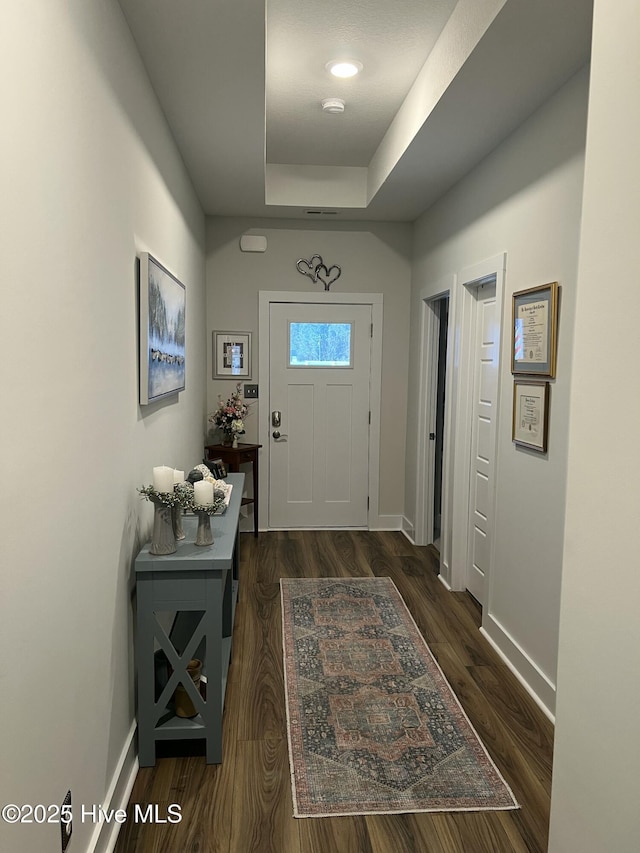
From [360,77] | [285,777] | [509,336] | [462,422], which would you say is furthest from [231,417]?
[285,777]

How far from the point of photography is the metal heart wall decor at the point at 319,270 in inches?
201

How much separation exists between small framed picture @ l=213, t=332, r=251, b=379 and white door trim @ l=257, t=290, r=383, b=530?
0.38 feet

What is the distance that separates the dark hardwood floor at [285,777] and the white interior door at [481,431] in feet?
1.06

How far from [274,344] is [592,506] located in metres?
4.03

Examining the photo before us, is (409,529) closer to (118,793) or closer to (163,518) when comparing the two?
(163,518)

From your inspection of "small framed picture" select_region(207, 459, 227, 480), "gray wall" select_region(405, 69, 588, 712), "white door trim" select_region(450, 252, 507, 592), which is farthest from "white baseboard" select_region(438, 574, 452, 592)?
"small framed picture" select_region(207, 459, 227, 480)

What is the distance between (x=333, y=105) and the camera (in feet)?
11.0

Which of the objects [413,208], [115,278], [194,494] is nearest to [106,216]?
[115,278]

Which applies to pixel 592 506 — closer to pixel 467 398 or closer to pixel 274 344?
pixel 467 398

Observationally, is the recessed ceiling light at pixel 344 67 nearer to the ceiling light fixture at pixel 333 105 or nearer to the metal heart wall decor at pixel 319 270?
the ceiling light fixture at pixel 333 105

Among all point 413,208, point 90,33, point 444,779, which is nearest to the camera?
point 90,33

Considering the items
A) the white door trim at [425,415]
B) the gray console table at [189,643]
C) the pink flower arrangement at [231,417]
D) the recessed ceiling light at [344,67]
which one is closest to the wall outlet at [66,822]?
the gray console table at [189,643]

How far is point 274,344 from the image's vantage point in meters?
5.12

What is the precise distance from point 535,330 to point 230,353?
114 inches
